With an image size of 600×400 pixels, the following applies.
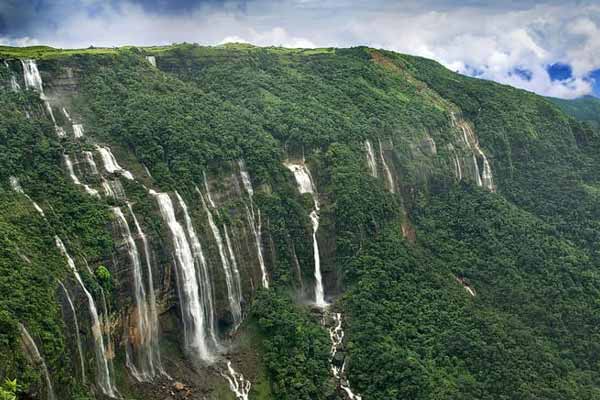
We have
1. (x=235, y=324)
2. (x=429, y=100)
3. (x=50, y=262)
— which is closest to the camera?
(x=50, y=262)

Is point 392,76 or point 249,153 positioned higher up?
point 392,76

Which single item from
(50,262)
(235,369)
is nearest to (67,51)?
(50,262)

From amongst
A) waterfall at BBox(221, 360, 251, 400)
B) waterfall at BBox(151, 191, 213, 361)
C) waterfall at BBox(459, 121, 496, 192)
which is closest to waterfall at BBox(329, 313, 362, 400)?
waterfall at BBox(221, 360, 251, 400)

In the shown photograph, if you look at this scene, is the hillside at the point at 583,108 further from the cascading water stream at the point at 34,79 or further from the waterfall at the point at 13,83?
the waterfall at the point at 13,83

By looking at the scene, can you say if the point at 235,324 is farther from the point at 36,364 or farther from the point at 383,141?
the point at 383,141

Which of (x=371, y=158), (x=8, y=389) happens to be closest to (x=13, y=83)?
(x=8, y=389)
